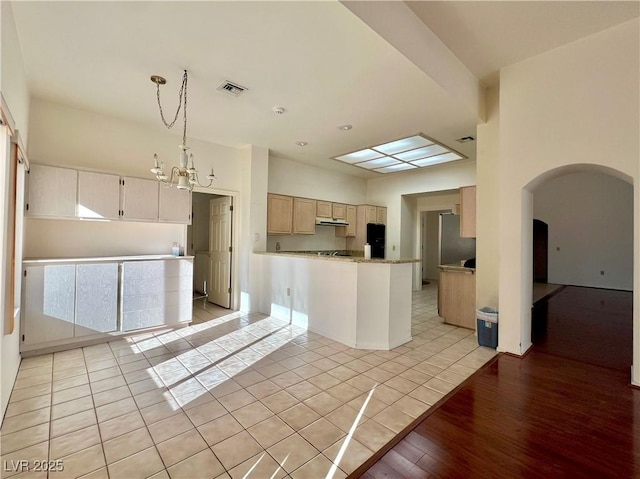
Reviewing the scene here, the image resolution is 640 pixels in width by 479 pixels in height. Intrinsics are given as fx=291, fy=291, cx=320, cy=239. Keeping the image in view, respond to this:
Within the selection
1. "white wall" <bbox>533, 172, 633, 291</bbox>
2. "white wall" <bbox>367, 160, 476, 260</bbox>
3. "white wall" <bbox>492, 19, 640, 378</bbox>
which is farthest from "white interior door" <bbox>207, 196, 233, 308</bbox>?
"white wall" <bbox>533, 172, 633, 291</bbox>

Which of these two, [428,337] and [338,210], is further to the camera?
[338,210]

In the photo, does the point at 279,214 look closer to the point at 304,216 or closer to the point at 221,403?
the point at 304,216

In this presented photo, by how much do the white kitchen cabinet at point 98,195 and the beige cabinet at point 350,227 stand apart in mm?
4862

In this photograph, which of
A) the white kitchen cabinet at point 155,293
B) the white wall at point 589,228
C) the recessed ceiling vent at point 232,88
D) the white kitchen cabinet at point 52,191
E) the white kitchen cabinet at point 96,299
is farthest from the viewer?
the white wall at point 589,228

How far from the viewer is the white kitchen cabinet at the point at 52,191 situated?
130 inches

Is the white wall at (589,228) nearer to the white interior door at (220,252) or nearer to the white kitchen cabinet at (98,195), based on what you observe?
the white interior door at (220,252)

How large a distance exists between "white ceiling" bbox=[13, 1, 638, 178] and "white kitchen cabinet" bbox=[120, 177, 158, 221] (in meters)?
0.93

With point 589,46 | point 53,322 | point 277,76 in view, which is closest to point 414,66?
point 277,76

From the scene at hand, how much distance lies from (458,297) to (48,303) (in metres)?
5.49

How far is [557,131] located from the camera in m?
3.17

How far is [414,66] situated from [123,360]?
428 centimetres

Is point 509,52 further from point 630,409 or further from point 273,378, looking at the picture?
point 273,378

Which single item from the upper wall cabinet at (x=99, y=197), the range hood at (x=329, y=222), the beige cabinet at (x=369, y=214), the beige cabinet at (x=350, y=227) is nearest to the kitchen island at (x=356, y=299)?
the upper wall cabinet at (x=99, y=197)

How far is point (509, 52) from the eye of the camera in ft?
10.7
